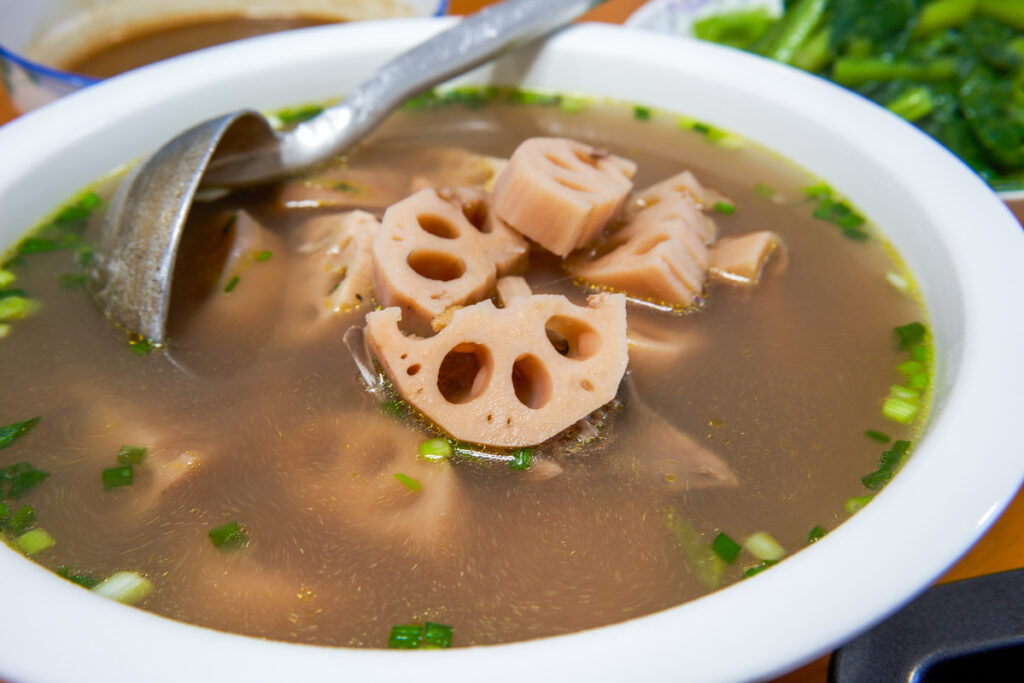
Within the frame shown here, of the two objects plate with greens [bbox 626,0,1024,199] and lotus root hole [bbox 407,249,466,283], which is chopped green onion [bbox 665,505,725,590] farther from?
plate with greens [bbox 626,0,1024,199]

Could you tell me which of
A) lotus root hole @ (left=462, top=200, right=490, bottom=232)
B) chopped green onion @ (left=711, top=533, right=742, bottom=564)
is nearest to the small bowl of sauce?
lotus root hole @ (left=462, top=200, right=490, bottom=232)

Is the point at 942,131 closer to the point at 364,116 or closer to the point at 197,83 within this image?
the point at 364,116

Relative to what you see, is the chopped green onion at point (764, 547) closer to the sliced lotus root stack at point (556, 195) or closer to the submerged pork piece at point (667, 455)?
the submerged pork piece at point (667, 455)

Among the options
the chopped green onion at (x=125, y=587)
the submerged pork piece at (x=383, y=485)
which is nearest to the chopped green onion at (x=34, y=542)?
the chopped green onion at (x=125, y=587)

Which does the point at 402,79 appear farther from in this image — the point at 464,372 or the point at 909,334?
the point at 909,334

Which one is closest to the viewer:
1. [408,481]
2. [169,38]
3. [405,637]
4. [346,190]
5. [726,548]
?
[405,637]

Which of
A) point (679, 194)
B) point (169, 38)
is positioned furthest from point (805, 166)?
point (169, 38)
